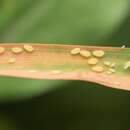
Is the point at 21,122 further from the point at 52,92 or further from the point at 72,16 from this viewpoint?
the point at 72,16

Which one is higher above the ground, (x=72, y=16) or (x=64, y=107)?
(x=72, y=16)

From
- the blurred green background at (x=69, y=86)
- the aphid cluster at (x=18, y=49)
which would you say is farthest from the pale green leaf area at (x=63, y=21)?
the aphid cluster at (x=18, y=49)

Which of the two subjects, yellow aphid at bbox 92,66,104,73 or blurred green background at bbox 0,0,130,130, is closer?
yellow aphid at bbox 92,66,104,73

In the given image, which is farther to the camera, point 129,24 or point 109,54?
point 129,24

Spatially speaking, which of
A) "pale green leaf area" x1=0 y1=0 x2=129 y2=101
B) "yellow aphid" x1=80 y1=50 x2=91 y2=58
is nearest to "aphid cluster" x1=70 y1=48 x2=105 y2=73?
"yellow aphid" x1=80 y1=50 x2=91 y2=58

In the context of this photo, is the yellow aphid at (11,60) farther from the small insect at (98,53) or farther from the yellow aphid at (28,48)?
the small insect at (98,53)

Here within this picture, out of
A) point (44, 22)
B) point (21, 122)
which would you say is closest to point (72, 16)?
point (44, 22)

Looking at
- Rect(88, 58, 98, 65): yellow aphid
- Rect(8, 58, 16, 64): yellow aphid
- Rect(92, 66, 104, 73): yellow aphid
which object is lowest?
Rect(92, 66, 104, 73): yellow aphid

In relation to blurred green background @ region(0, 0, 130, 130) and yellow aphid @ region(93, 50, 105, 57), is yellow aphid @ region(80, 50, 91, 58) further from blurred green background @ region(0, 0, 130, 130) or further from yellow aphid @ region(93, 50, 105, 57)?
blurred green background @ region(0, 0, 130, 130)
